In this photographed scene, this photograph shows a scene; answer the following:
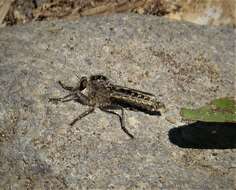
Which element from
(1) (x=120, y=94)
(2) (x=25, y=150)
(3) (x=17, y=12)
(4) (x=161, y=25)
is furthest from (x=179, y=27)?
(2) (x=25, y=150)

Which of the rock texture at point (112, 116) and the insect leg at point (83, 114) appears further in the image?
the insect leg at point (83, 114)

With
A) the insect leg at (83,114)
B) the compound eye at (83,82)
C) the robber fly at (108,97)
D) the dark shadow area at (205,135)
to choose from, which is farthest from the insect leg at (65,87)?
the dark shadow area at (205,135)

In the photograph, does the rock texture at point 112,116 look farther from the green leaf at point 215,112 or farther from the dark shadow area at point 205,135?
the green leaf at point 215,112

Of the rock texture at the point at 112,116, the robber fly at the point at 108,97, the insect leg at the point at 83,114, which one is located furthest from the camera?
the robber fly at the point at 108,97

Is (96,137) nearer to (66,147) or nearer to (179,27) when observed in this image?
(66,147)

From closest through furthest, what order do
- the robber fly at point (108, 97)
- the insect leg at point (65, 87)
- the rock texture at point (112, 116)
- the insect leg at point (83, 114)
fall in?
the rock texture at point (112, 116) → the insect leg at point (83, 114) → the robber fly at point (108, 97) → the insect leg at point (65, 87)

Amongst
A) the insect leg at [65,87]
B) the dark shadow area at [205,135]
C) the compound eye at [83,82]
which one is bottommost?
the dark shadow area at [205,135]
